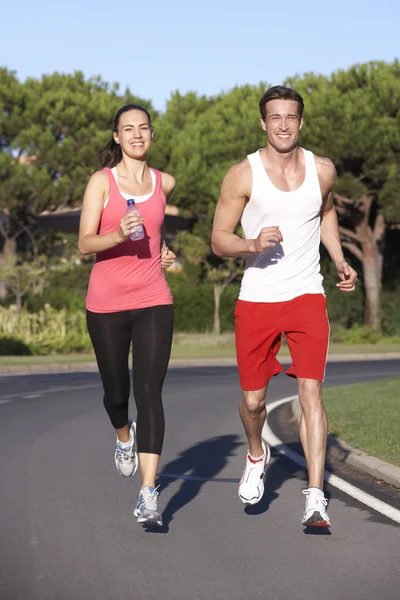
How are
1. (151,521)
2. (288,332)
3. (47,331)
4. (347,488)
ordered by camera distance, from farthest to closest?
(47,331) → (347,488) → (288,332) → (151,521)

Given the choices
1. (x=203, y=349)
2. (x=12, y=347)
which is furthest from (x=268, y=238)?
(x=203, y=349)

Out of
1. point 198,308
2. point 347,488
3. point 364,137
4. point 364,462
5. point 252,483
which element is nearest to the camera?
point 252,483

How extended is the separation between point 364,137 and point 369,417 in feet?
82.5

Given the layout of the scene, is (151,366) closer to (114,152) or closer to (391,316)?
(114,152)

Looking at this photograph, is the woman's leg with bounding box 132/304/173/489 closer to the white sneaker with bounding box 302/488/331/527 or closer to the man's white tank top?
the man's white tank top

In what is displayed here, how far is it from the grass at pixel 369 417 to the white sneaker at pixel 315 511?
3074mm

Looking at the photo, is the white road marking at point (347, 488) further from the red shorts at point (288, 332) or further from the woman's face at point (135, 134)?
the woman's face at point (135, 134)

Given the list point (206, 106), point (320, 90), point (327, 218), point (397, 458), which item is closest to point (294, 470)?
point (397, 458)

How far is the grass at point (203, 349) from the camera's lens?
90.8 feet

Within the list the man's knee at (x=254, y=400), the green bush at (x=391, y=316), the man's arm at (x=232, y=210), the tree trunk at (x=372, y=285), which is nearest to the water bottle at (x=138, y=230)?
the man's arm at (x=232, y=210)

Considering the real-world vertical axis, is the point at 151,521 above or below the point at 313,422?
below

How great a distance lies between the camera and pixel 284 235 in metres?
6.92

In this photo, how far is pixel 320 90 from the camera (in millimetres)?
38875

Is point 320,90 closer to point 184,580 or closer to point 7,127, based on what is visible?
point 7,127
